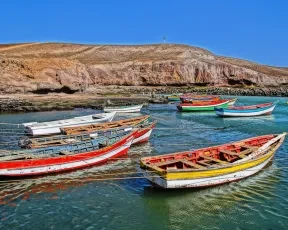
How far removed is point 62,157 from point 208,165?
21.0 feet

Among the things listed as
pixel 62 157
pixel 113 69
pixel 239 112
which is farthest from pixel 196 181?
pixel 113 69

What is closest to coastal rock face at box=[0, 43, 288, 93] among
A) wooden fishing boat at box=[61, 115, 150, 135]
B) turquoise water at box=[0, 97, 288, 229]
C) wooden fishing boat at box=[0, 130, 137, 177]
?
wooden fishing boat at box=[61, 115, 150, 135]

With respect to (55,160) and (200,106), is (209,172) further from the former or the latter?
(200,106)

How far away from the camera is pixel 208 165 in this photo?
1384 cm

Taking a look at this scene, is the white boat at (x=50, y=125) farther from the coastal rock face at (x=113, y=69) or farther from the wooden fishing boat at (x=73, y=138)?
the coastal rock face at (x=113, y=69)

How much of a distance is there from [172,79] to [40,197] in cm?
7453

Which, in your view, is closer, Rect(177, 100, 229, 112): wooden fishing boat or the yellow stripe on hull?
the yellow stripe on hull

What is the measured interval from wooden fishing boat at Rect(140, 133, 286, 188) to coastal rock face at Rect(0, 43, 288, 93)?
4405cm

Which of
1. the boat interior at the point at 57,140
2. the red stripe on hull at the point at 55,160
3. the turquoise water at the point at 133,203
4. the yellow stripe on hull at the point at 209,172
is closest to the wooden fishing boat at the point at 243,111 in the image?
the boat interior at the point at 57,140

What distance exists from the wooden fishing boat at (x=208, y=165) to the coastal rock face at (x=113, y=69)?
145 ft

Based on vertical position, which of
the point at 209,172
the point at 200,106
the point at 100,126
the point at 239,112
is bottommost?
the point at 209,172

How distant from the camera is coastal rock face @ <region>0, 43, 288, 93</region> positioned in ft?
192

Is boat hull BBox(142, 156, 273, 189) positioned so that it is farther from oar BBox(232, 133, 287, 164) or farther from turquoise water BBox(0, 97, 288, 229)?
oar BBox(232, 133, 287, 164)

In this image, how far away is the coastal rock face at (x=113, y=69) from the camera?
58.6m
